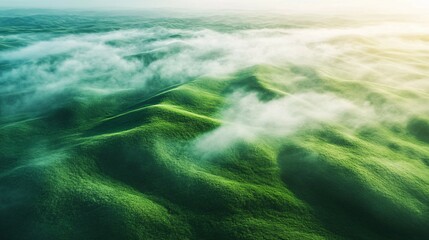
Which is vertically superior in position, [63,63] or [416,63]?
[416,63]

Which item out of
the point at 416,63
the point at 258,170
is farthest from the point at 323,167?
the point at 416,63

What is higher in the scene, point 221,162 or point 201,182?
point 201,182

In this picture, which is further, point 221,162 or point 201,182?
point 221,162

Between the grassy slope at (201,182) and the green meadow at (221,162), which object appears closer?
the grassy slope at (201,182)

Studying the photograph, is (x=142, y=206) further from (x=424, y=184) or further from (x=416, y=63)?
(x=416, y=63)

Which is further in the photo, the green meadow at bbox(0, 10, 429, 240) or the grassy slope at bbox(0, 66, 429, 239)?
the green meadow at bbox(0, 10, 429, 240)

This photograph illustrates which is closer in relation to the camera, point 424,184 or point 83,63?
point 424,184

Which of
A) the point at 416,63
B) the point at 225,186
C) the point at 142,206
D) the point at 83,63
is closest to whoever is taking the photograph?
the point at 142,206

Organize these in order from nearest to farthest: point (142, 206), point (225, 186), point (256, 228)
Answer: point (256, 228) → point (142, 206) → point (225, 186)
